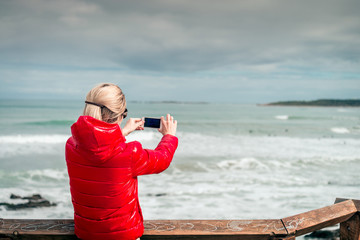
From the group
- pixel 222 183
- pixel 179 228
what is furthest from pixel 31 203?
pixel 179 228

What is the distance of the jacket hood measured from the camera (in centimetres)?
135

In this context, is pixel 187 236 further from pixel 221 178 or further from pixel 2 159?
pixel 2 159

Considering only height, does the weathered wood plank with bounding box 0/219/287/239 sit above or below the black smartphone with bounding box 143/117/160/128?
below

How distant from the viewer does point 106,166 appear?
4.76 feet

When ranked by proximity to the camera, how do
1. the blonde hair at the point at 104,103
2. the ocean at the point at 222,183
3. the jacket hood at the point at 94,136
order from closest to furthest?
the jacket hood at the point at 94,136, the blonde hair at the point at 104,103, the ocean at the point at 222,183

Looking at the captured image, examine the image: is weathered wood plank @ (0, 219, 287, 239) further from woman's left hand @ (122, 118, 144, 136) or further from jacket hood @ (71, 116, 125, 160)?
A: jacket hood @ (71, 116, 125, 160)

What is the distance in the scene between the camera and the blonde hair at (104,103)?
1448mm

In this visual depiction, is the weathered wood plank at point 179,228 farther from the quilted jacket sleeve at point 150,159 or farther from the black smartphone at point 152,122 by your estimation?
the black smartphone at point 152,122

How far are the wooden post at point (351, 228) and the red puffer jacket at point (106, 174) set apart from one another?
1.66m

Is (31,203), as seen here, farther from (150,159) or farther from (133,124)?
(150,159)

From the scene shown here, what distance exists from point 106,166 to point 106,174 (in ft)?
0.16

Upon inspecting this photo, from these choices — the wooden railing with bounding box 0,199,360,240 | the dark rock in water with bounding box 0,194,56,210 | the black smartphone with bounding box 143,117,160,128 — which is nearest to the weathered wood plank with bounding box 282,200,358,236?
the wooden railing with bounding box 0,199,360,240

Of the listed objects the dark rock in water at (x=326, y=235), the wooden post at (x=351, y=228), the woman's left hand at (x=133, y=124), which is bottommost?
the dark rock in water at (x=326, y=235)

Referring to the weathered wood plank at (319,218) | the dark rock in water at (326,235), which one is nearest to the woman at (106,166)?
the weathered wood plank at (319,218)
